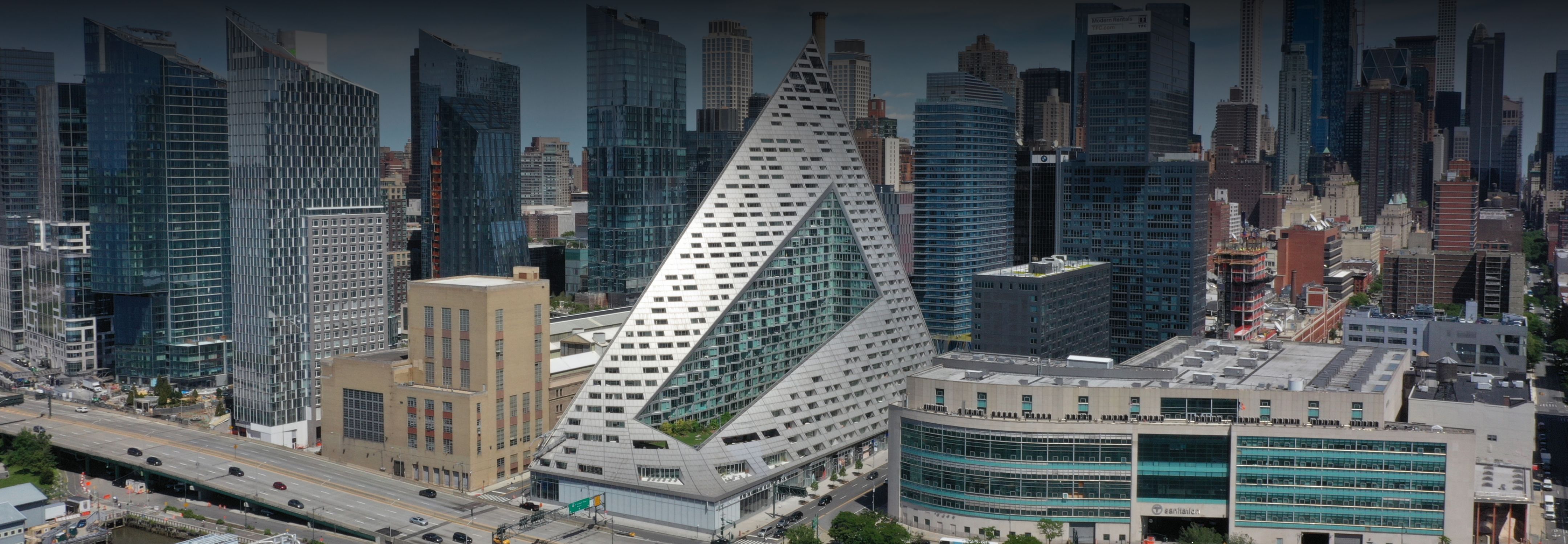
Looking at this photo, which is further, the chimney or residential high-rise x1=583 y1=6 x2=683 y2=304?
residential high-rise x1=583 y1=6 x2=683 y2=304

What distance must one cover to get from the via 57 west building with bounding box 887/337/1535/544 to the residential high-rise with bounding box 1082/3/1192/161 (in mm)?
60492

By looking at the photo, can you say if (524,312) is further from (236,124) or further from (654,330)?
(236,124)

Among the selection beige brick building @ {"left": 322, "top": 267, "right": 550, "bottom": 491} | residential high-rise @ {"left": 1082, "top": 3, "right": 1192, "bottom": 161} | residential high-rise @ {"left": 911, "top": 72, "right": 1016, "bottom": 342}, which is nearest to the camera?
beige brick building @ {"left": 322, "top": 267, "right": 550, "bottom": 491}

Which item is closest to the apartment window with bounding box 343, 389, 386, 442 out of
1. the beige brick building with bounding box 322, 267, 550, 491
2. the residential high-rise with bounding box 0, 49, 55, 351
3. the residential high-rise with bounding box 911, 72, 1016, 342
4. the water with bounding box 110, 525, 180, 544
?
the beige brick building with bounding box 322, 267, 550, 491

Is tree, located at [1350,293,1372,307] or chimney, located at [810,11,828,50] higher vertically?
chimney, located at [810,11,828,50]

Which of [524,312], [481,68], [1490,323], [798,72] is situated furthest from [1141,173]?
[481,68]

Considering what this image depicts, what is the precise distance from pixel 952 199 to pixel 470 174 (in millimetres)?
64541

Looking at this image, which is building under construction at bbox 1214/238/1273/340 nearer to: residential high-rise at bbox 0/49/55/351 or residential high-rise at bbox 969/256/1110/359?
residential high-rise at bbox 969/256/1110/359

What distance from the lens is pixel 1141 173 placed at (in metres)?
129

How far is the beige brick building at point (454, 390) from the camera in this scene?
3302 inches

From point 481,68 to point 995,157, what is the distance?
239 feet

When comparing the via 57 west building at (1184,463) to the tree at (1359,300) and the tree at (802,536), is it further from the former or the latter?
the tree at (1359,300)

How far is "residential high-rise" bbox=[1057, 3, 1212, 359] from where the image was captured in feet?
416

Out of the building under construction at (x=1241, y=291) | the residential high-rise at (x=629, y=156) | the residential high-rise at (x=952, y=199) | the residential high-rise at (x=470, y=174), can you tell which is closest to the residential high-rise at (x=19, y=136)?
the residential high-rise at (x=470, y=174)
